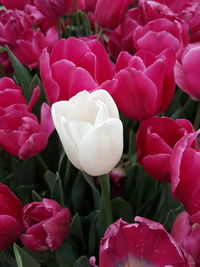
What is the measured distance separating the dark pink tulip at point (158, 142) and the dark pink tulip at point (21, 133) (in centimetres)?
12

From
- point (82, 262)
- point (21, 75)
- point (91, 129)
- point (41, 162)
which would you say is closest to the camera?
point (91, 129)

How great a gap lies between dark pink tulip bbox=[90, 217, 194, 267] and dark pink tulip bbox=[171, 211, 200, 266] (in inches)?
0.9

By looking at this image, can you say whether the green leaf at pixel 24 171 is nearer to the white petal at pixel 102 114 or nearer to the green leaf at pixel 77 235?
the green leaf at pixel 77 235

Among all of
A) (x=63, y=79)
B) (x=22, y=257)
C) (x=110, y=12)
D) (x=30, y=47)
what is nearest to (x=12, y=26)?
(x=30, y=47)

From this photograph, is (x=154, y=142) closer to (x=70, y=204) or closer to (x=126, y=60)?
(x=126, y=60)

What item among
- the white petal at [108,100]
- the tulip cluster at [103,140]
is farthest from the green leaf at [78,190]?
the white petal at [108,100]

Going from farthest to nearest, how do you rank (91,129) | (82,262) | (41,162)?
(41,162) → (82,262) → (91,129)

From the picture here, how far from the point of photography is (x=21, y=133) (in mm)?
494

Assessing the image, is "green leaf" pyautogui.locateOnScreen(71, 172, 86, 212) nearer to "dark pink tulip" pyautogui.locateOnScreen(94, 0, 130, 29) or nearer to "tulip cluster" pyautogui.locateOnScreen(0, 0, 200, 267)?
"tulip cluster" pyautogui.locateOnScreen(0, 0, 200, 267)

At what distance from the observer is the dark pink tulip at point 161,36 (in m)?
0.55

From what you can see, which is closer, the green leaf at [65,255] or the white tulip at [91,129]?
the white tulip at [91,129]

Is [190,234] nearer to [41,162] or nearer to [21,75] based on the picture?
[41,162]

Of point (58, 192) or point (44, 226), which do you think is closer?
point (44, 226)

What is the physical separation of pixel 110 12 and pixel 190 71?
205 mm
